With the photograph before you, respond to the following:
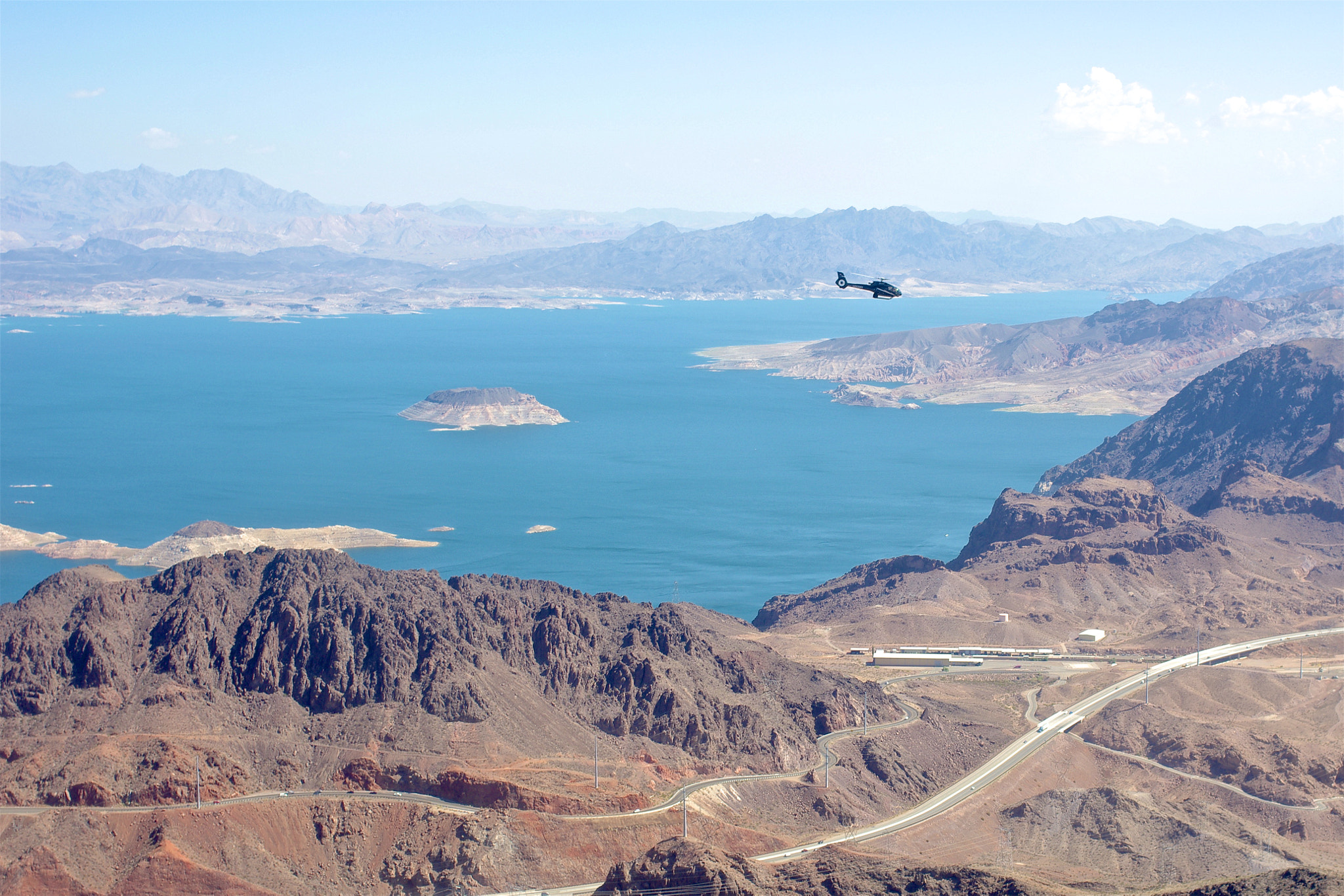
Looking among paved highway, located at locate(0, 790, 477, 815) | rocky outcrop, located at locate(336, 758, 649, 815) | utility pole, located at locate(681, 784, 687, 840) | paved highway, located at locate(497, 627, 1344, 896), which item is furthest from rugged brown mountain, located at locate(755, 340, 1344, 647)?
paved highway, located at locate(0, 790, 477, 815)

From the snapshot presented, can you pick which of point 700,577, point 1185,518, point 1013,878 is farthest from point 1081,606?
point 1013,878

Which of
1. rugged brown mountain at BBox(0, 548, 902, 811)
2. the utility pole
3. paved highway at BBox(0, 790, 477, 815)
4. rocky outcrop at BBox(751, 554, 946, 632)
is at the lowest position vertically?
rocky outcrop at BBox(751, 554, 946, 632)

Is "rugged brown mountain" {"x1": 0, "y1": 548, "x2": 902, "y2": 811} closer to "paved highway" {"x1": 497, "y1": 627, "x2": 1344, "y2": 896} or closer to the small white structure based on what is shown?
"paved highway" {"x1": 497, "y1": 627, "x2": 1344, "y2": 896}

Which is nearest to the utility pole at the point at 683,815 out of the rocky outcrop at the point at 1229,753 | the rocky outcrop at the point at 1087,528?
the rocky outcrop at the point at 1229,753

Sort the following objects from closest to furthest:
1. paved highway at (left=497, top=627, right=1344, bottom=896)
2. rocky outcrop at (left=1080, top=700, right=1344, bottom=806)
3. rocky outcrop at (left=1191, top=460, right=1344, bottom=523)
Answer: paved highway at (left=497, top=627, right=1344, bottom=896), rocky outcrop at (left=1080, top=700, right=1344, bottom=806), rocky outcrop at (left=1191, top=460, right=1344, bottom=523)

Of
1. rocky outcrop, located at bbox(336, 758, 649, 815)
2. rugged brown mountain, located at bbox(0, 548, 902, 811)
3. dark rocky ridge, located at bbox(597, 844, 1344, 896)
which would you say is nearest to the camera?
dark rocky ridge, located at bbox(597, 844, 1344, 896)

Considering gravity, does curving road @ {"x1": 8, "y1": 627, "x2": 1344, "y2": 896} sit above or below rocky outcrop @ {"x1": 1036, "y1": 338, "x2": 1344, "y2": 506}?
below

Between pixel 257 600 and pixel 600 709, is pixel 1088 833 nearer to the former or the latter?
pixel 600 709

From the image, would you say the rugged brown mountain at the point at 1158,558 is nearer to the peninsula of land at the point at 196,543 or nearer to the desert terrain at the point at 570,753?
the desert terrain at the point at 570,753
